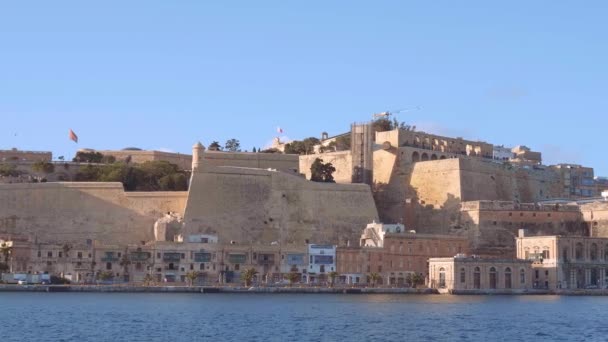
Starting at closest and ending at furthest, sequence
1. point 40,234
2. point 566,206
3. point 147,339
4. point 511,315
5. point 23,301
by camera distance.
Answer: point 147,339 → point 511,315 → point 23,301 → point 40,234 → point 566,206

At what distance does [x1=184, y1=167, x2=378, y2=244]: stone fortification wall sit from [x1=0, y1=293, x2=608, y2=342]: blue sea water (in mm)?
5840

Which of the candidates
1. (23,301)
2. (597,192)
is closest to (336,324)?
(23,301)

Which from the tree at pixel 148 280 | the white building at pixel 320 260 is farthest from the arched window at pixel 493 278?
the tree at pixel 148 280

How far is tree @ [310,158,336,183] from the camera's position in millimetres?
75000

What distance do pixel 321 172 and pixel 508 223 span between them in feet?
39.1

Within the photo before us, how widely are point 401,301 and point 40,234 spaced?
20292 millimetres

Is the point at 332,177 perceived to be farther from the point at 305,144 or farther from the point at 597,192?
the point at 597,192

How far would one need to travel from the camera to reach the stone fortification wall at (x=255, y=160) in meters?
76.0

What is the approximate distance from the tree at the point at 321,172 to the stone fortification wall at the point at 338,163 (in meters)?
1.05

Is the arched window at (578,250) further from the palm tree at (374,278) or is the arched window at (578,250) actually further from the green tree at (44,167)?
the green tree at (44,167)

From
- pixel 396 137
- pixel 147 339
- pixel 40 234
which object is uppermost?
pixel 396 137

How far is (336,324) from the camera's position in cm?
4522

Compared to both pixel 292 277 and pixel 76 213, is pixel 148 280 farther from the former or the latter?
pixel 292 277

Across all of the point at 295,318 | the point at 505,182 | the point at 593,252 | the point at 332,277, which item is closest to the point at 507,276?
the point at 593,252
